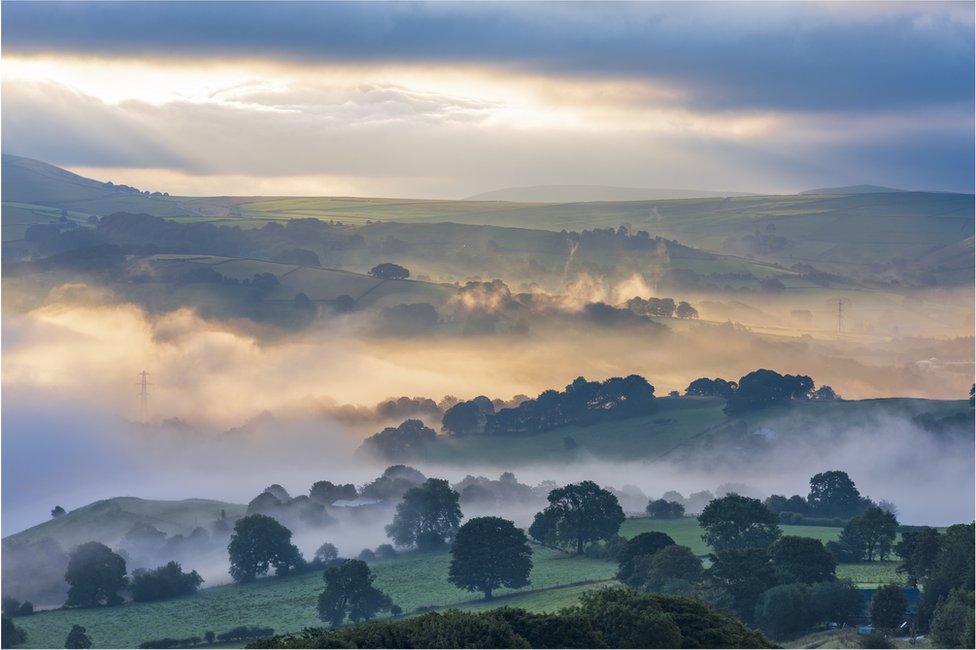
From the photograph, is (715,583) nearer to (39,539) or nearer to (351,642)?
(351,642)

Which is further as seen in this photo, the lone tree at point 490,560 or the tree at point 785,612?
the lone tree at point 490,560

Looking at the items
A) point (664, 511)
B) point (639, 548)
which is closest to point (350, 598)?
point (639, 548)

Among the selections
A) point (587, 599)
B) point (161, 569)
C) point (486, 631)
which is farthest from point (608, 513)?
point (486, 631)

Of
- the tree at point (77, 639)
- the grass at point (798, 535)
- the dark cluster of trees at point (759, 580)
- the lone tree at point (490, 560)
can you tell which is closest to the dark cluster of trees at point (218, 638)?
the tree at point (77, 639)

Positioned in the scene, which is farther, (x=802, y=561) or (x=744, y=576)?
(x=802, y=561)

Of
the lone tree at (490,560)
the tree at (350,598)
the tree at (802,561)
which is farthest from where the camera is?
the lone tree at (490,560)

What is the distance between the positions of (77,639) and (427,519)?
46.4 metres

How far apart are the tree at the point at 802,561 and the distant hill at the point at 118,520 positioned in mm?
86157

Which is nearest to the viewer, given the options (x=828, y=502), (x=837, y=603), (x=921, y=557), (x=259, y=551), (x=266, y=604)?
(x=837, y=603)

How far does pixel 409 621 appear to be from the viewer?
68062 millimetres

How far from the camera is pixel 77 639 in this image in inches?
4966

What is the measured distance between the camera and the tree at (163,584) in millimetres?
140750

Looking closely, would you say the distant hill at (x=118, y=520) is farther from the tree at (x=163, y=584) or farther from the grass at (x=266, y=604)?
the grass at (x=266, y=604)

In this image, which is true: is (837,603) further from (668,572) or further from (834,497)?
(834,497)
